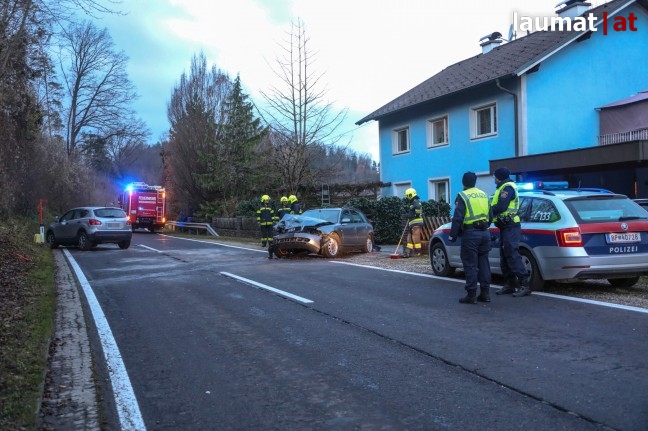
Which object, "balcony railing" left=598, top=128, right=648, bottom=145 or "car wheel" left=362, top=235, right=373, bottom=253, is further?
"balcony railing" left=598, top=128, right=648, bottom=145

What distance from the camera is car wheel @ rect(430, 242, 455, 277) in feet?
34.9

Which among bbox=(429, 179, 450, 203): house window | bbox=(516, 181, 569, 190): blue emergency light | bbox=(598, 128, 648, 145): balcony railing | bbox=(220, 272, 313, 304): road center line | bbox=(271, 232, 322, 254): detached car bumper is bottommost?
bbox=(220, 272, 313, 304): road center line

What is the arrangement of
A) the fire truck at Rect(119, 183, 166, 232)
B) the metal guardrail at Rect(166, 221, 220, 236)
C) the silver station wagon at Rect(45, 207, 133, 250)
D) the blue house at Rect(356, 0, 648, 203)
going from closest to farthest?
the blue house at Rect(356, 0, 648, 203), the silver station wagon at Rect(45, 207, 133, 250), the metal guardrail at Rect(166, 221, 220, 236), the fire truck at Rect(119, 183, 166, 232)

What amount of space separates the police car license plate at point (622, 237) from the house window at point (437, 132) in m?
15.3

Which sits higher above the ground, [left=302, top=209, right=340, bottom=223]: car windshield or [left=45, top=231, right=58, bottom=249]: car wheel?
[left=302, top=209, right=340, bottom=223]: car windshield

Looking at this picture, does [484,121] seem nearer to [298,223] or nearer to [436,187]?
[436,187]

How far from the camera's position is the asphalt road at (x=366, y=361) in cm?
388

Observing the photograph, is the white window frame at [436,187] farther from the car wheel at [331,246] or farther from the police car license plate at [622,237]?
the police car license plate at [622,237]

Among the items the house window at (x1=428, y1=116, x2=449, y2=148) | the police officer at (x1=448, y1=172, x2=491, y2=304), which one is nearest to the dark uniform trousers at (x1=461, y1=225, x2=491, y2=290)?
the police officer at (x1=448, y1=172, x2=491, y2=304)

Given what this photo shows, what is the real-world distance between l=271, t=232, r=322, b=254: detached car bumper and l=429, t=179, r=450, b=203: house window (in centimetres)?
983

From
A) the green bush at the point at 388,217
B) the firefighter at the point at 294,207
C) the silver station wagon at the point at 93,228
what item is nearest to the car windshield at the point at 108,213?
the silver station wagon at the point at 93,228

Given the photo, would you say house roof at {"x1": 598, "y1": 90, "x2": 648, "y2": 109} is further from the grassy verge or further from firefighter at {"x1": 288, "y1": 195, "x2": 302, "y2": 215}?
the grassy verge

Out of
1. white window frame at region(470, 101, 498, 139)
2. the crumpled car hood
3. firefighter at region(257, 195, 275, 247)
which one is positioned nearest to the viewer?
the crumpled car hood

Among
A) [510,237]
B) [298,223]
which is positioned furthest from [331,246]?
[510,237]
